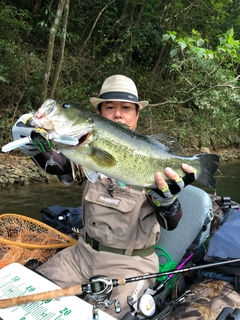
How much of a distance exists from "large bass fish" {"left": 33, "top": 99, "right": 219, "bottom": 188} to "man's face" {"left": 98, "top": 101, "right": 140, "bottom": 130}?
726 millimetres

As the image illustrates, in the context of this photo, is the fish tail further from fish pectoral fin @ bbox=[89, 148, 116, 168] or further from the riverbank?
the riverbank

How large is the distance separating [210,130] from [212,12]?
5600mm

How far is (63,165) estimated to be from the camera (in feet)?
9.26

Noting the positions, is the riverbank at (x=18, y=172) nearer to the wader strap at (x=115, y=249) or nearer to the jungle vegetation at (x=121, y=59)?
the jungle vegetation at (x=121, y=59)

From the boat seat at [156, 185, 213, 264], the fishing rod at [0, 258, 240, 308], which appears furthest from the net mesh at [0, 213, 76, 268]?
the boat seat at [156, 185, 213, 264]

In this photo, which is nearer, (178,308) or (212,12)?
(178,308)

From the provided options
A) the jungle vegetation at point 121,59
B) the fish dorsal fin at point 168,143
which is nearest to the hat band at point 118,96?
the fish dorsal fin at point 168,143

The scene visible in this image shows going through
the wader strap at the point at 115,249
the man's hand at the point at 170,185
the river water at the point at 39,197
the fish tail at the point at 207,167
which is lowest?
the river water at the point at 39,197

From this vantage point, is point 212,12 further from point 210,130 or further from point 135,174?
point 135,174

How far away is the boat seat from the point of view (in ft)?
10.3

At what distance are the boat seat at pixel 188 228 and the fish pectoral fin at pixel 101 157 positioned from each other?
57.1 inches

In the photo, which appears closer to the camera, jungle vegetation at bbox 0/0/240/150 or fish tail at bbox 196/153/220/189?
fish tail at bbox 196/153/220/189

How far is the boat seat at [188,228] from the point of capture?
3143 millimetres

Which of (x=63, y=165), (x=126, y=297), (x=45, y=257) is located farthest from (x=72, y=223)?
(x=126, y=297)
